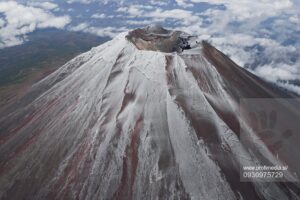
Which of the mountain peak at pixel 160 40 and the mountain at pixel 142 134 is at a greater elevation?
the mountain peak at pixel 160 40

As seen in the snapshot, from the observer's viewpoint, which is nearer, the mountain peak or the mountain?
the mountain

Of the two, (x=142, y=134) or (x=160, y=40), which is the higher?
(x=160, y=40)

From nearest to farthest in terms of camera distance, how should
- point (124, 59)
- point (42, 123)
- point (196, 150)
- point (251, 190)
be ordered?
point (251, 190), point (196, 150), point (42, 123), point (124, 59)

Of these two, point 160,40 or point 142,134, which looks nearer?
point 142,134

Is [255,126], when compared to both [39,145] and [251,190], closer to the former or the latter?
[251,190]

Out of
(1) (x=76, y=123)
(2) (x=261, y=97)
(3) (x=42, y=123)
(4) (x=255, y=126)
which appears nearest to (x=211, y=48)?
(2) (x=261, y=97)

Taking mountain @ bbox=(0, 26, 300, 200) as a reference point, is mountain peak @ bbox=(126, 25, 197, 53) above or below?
above

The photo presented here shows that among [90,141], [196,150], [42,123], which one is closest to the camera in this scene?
[196,150]

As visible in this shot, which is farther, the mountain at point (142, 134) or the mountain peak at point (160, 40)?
the mountain peak at point (160, 40)
